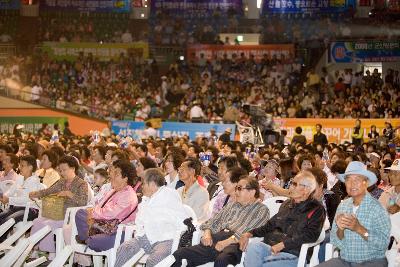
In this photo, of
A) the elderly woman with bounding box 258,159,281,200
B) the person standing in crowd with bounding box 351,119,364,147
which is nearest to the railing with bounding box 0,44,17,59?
the person standing in crowd with bounding box 351,119,364,147

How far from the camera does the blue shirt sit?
24.2 feet

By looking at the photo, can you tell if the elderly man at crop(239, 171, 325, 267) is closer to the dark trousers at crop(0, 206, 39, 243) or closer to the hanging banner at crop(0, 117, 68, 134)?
the dark trousers at crop(0, 206, 39, 243)

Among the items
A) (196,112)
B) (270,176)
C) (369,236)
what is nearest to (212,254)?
(369,236)

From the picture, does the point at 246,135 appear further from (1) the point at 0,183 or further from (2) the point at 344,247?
(2) the point at 344,247

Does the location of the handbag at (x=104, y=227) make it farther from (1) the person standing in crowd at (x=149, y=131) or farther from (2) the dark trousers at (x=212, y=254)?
(1) the person standing in crowd at (x=149, y=131)

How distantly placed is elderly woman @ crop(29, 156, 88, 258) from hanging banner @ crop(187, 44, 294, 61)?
2129cm

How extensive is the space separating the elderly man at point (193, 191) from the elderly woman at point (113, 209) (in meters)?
0.58

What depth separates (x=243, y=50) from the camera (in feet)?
105

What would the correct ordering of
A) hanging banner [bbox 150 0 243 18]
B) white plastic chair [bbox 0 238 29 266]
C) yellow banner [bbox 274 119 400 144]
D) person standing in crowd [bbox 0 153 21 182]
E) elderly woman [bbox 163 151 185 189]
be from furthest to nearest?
1. hanging banner [bbox 150 0 243 18]
2. yellow banner [bbox 274 119 400 144]
3. person standing in crowd [bbox 0 153 21 182]
4. elderly woman [bbox 163 151 185 189]
5. white plastic chair [bbox 0 238 29 266]

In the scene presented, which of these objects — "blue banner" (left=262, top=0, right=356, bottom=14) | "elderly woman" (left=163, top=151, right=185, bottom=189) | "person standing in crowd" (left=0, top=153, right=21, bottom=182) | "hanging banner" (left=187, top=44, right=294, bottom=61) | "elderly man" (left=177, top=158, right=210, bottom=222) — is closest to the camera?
"elderly man" (left=177, top=158, right=210, bottom=222)

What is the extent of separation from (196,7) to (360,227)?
28.7 meters

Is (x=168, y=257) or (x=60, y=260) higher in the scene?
(x=60, y=260)

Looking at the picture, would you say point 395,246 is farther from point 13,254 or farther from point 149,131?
point 149,131

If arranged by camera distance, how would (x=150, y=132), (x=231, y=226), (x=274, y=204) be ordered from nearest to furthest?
(x=231, y=226) < (x=274, y=204) < (x=150, y=132)
